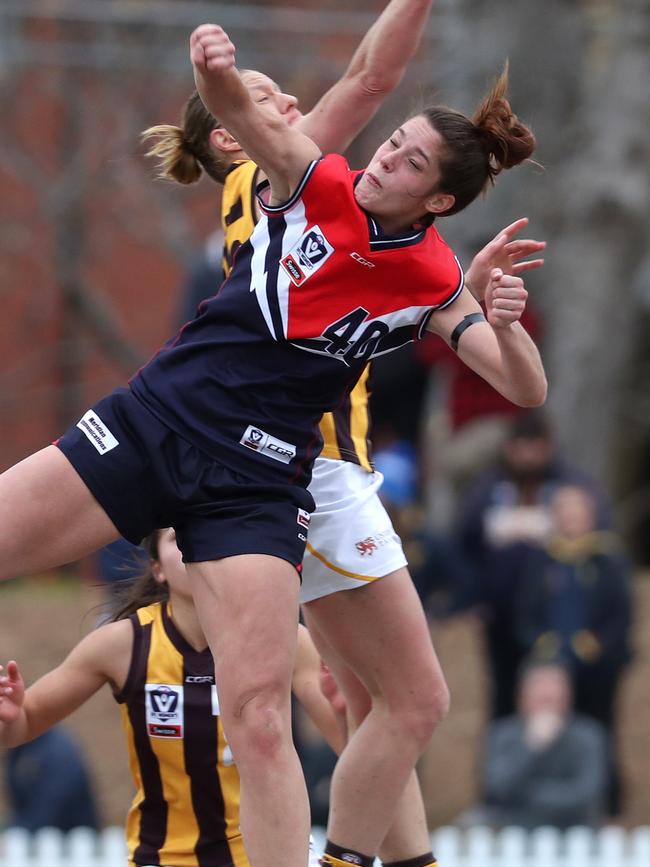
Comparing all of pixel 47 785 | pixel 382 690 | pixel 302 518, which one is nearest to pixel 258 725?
pixel 302 518

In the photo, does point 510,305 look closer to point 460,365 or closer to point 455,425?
point 460,365

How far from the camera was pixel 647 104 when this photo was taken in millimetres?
10539

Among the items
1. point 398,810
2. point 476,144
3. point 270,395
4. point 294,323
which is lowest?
point 398,810

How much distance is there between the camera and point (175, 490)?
3.74 metres

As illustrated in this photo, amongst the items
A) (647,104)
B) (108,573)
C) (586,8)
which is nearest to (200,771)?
(108,573)

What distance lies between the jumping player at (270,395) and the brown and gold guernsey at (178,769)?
1.56ft

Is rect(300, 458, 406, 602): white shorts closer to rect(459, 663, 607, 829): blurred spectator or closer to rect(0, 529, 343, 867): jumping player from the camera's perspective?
rect(0, 529, 343, 867): jumping player

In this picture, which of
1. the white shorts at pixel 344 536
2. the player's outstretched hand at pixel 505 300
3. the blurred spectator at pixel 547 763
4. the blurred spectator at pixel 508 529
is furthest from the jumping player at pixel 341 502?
the blurred spectator at pixel 508 529

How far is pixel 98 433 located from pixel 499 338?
0.95 m

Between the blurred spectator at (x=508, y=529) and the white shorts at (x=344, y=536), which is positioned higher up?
the blurred spectator at (x=508, y=529)

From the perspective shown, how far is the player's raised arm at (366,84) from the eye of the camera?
4.39 m

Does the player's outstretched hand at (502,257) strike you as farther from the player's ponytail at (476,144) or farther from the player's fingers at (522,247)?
the player's ponytail at (476,144)

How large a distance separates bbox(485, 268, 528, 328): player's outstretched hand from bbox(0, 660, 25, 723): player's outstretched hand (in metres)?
1.46

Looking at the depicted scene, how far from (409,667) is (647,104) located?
7.20m
